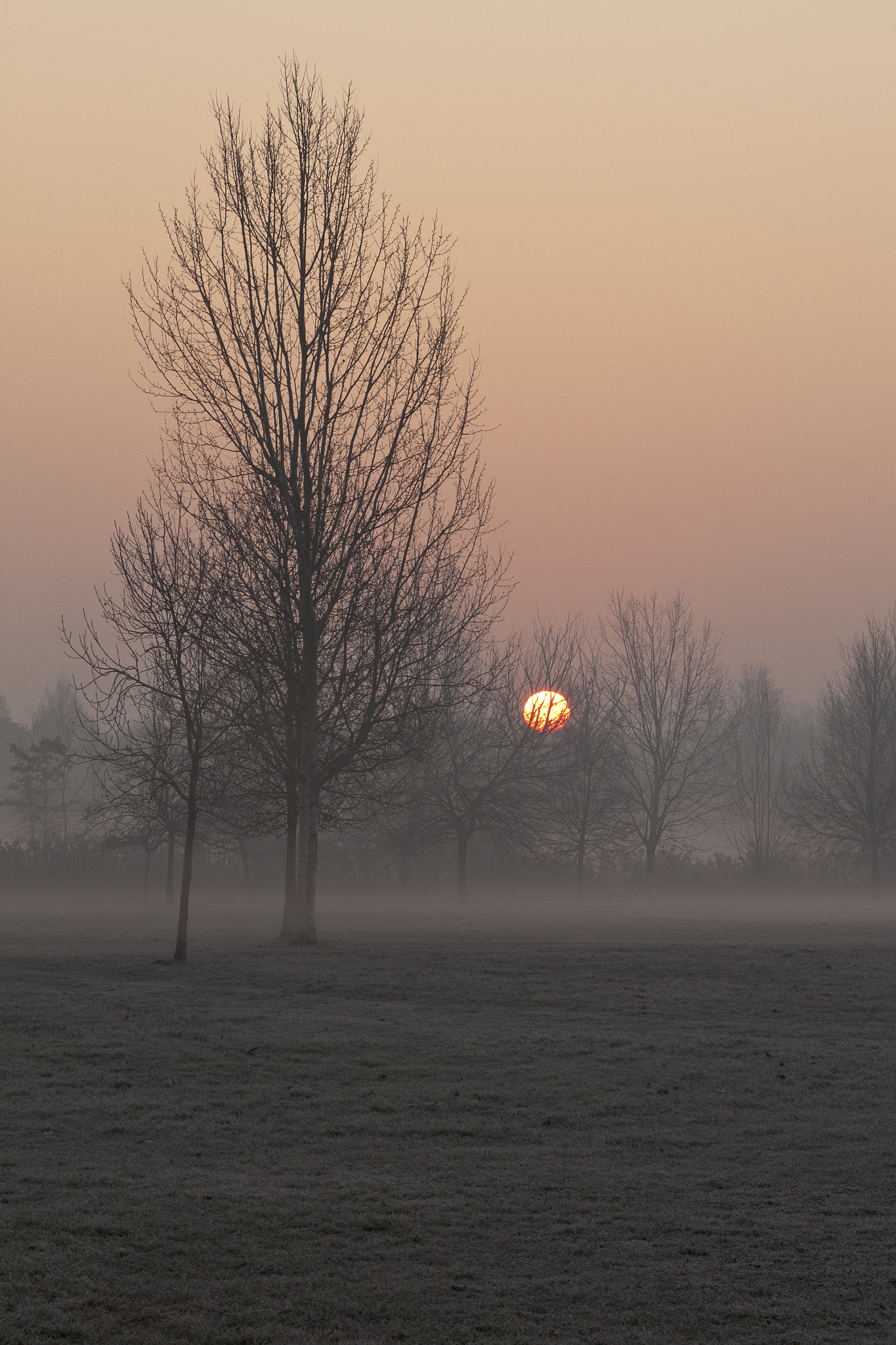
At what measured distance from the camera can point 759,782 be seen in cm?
6694

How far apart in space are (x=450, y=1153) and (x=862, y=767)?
136ft

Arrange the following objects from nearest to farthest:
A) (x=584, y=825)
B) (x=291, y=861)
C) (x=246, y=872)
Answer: (x=291, y=861) → (x=584, y=825) → (x=246, y=872)

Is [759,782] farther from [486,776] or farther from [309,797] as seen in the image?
[309,797]

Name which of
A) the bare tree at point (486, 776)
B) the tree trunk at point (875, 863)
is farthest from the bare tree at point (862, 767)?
the bare tree at point (486, 776)

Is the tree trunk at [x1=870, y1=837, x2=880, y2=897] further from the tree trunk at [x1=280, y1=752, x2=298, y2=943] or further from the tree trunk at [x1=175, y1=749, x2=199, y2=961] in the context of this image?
the tree trunk at [x1=175, y1=749, x2=199, y2=961]

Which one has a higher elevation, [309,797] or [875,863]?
[309,797]

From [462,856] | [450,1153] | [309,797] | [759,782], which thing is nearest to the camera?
[450,1153]

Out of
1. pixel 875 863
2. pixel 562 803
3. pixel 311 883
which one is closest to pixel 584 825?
pixel 562 803

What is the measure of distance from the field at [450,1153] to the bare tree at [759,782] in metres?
39.3

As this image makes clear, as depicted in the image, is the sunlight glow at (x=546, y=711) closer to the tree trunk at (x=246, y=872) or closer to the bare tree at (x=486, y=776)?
the bare tree at (x=486, y=776)

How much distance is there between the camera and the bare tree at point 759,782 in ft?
186

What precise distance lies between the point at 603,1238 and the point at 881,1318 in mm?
1542

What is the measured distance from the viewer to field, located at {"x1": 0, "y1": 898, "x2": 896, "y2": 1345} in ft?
17.5

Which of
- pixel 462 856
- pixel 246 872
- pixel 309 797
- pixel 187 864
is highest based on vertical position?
pixel 309 797
